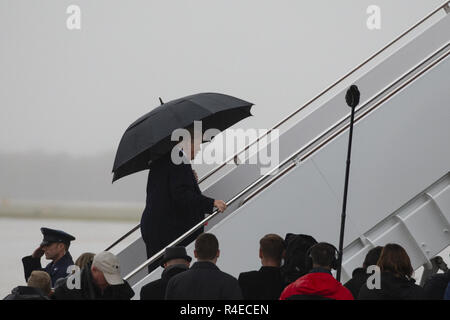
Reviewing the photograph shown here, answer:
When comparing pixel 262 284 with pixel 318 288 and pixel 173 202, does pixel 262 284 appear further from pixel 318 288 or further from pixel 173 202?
pixel 173 202

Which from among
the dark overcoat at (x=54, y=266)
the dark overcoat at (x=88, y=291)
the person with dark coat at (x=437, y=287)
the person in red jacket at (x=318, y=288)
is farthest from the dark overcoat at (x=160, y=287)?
the dark overcoat at (x=54, y=266)

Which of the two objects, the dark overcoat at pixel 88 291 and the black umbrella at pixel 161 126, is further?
the black umbrella at pixel 161 126

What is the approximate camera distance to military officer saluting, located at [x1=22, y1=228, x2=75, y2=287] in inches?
252

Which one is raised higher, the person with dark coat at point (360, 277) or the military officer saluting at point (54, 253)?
the military officer saluting at point (54, 253)

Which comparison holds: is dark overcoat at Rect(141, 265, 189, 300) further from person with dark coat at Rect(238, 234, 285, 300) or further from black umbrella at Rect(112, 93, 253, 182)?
black umbrella at Rect(112, 93, 253, 182)

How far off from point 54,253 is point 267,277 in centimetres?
253

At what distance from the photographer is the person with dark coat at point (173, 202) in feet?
16.9

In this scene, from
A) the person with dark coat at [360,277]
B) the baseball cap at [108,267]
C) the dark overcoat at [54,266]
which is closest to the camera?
the baseball cap at [108,267]

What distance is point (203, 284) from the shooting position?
4.07 meters

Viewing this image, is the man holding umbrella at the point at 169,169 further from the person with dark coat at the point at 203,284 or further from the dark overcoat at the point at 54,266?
the dark overcoat at the point at 54,266

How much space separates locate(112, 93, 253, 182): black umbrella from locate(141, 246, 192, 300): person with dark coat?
0.77 meters

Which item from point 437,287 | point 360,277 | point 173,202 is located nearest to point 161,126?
point 173,202

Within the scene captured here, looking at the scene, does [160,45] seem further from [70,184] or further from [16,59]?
[70,184]

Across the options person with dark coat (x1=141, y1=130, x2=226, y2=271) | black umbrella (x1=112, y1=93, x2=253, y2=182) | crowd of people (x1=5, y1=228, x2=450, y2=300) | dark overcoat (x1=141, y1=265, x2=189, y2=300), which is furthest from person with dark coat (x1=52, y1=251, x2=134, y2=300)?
black umbrella (x1=112, y1=93, x2=253, y2=182)
